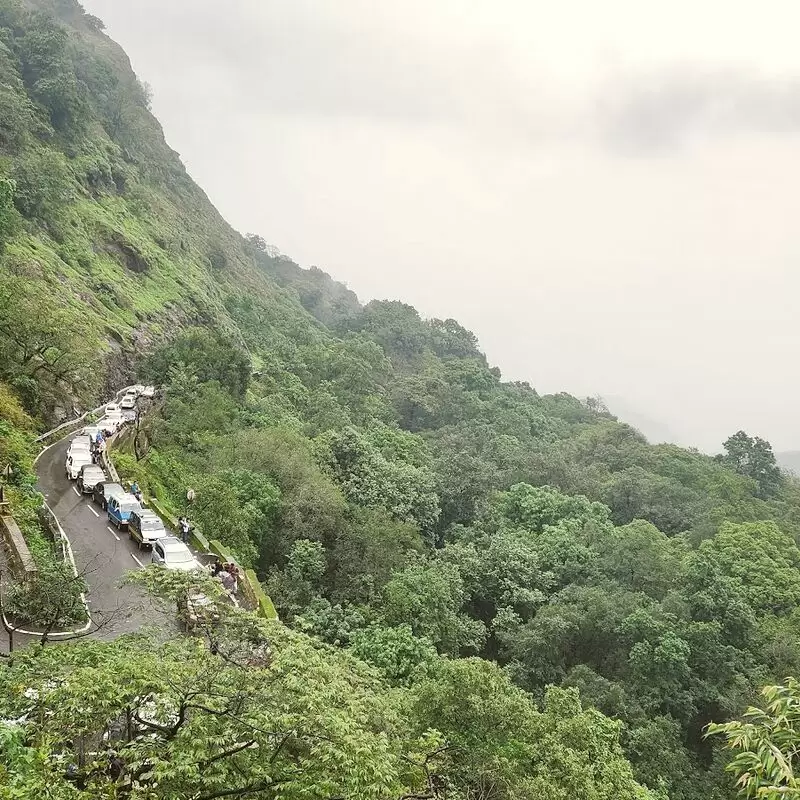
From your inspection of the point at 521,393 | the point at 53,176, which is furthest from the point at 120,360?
the point at 521,393

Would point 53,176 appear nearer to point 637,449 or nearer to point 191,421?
point 191,421

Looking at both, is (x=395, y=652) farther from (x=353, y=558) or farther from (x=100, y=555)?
(x=100, y=555)

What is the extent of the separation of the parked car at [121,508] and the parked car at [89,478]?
6.74 ft

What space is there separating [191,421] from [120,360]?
407 inches

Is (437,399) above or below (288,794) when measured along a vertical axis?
above

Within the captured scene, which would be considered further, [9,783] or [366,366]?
[366,366]

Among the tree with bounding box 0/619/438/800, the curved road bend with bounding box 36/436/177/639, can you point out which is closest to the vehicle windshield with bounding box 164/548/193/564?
the curved road bend with bounding box 36/436/177/639

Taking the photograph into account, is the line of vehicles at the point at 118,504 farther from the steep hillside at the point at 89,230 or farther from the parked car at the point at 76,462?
the steep hillside at the point at 89,230

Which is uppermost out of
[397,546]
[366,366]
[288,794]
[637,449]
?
[637,449]

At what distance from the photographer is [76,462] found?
2530cm

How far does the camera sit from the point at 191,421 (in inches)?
1351

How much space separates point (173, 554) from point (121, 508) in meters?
3.76

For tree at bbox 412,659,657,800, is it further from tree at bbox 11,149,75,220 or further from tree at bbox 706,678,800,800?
tree at bbox 11,149,75,220

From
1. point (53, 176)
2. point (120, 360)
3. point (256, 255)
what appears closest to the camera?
point (120, 360)
